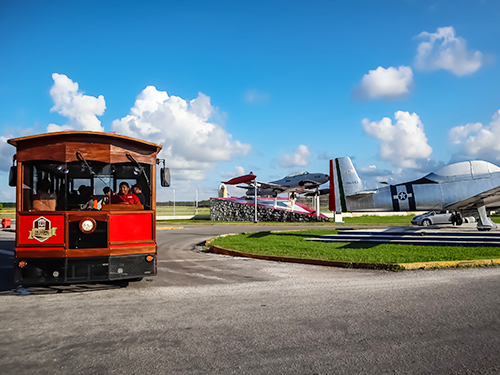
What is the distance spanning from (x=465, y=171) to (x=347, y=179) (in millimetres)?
5702

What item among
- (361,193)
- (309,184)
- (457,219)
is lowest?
(457,219)

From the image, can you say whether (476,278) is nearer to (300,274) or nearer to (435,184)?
(300,274)

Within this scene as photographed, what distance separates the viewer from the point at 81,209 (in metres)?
6.95

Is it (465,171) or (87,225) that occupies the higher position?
(465,171)

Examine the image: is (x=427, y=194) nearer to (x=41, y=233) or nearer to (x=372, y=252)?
(x=372, y=252)

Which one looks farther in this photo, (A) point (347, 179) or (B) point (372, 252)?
(A) point (347, 179)

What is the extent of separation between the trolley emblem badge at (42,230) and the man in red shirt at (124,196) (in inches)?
45.1

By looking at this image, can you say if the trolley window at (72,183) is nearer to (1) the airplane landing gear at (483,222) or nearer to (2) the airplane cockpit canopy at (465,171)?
(2) the airplane cockpit canopy at (465,171)

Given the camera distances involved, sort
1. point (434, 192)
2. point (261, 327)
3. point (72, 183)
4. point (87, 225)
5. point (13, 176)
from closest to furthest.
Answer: point (261, 327), point (87, 225), point (13, 176), point (72, 183), point (434, 192)

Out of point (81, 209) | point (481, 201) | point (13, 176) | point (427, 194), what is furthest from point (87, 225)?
point (481, 201)

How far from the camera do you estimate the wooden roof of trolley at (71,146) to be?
6.67m

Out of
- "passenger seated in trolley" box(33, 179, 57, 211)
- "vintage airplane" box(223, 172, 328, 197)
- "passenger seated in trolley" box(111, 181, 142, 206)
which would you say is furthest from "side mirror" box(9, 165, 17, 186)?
"vintage airplane" box(223, 172, 328, 197)

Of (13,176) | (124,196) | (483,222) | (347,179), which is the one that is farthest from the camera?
(347,179)

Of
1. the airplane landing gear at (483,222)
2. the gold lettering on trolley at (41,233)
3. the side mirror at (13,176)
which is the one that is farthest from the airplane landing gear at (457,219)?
the side mirror at (13,176)
